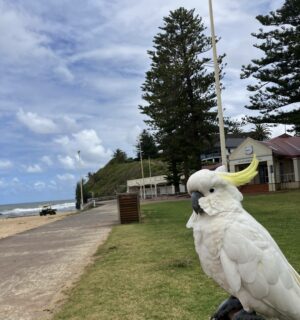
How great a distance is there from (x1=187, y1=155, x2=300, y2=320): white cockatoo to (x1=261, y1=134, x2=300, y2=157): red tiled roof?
41.3 metres

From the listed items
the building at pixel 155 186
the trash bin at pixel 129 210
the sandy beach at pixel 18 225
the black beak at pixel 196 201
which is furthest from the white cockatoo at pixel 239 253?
the building at pixel 155 186

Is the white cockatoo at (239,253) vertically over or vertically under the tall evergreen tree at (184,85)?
under

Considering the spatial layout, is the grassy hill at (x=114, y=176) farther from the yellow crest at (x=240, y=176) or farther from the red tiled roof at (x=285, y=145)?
the yellow crest at (x=240, y=176)

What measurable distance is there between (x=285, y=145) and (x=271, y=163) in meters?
5.11

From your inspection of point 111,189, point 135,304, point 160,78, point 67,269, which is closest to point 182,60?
point 160,78

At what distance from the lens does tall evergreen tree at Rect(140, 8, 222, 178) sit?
141 ft

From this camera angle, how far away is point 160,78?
45094 mm

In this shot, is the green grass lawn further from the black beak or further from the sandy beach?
the sandy beach

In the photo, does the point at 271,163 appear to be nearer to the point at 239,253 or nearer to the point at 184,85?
the point at 184,85

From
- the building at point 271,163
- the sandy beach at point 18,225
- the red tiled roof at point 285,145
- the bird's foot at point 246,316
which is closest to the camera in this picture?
the bird's foot at point 246,316

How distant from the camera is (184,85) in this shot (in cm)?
4372

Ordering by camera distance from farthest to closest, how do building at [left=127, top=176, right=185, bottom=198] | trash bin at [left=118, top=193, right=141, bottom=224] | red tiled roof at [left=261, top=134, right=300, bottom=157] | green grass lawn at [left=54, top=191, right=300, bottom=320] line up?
building at [left=127, top=176, right=185, bottom=198] → red tiled roof at [left=261, top=134, right=300, bottom=157] → trash bin at [left=118, top=193, right=141, bottom=224] → green grass lawn at [left=54, top=191, right=300, bottom=320]

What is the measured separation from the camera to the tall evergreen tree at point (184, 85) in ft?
141

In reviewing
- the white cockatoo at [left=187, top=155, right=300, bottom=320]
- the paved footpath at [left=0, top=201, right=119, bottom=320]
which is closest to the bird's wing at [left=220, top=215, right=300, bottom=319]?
the white cockatoo at [left=187, top=155, right=300, bottom=320]
